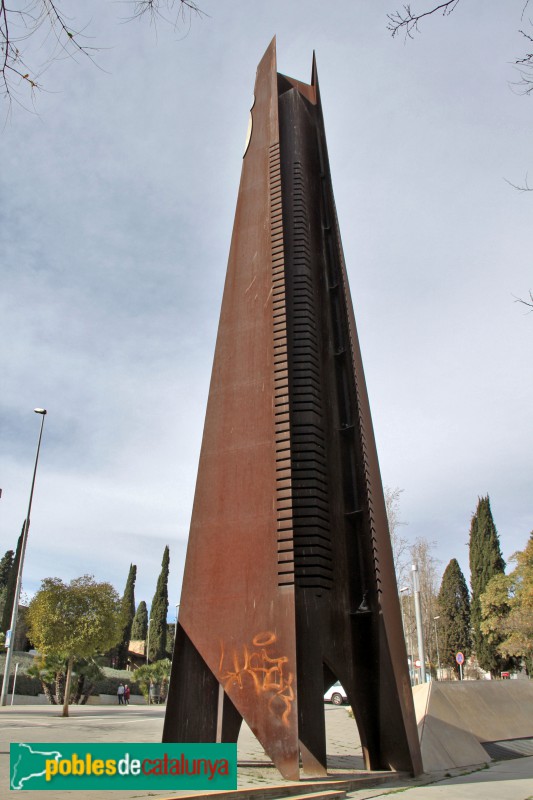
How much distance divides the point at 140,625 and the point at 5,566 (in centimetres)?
1592

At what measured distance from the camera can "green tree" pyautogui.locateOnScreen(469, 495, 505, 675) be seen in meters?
50.9

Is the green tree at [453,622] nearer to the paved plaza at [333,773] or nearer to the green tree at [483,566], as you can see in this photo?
the green tree at [483,566]

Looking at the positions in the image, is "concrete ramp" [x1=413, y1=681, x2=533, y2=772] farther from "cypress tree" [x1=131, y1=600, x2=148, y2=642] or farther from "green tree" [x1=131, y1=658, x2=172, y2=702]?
"cypress tree" [x1=131, y1=600, x2=148, y2=642]

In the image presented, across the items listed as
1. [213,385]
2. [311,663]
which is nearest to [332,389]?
[213,385]

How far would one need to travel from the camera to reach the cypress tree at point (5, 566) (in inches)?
2333

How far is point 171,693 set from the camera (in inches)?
378

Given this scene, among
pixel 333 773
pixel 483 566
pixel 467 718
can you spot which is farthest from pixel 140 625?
pixel 333 773

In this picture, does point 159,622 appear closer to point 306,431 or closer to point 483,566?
point 483,566

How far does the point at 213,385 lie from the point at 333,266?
13.7 ft

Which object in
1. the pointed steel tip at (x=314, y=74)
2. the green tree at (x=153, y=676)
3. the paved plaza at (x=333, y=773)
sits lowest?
the paved plaza at (x=333, y=773)

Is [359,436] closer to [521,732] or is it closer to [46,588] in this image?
[521,732]

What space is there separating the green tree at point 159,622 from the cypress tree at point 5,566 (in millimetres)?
14871

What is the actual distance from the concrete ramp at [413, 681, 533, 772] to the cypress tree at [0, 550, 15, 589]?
2049 inches

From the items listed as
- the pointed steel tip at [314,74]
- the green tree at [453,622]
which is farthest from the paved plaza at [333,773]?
the green tree at [453,622]
